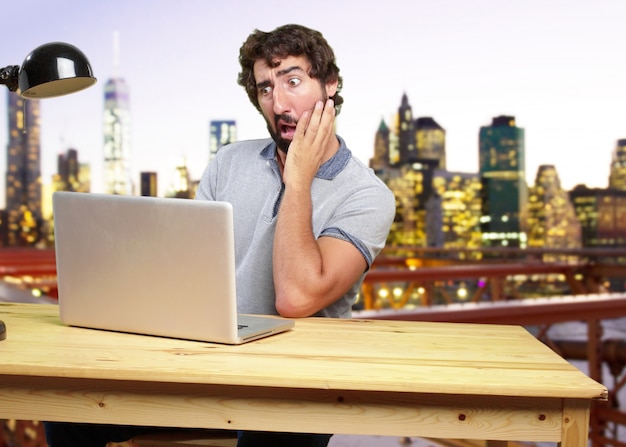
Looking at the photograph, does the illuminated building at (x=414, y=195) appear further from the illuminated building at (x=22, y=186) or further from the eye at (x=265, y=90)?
the eye at (x=265, y=90)

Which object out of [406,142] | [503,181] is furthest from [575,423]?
[406,142]

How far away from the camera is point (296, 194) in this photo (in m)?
1.59

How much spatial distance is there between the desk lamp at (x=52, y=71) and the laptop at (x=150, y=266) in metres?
0.22

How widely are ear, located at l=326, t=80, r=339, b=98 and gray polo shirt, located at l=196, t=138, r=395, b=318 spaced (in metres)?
0.16

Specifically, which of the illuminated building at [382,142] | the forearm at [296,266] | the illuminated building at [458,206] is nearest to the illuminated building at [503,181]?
the illuminated building at [458,206]

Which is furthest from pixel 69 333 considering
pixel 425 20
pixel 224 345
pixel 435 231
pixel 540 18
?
pixel 435 231

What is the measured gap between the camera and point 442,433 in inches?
39.7

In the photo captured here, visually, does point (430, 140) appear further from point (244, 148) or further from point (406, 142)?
point (244, 148)

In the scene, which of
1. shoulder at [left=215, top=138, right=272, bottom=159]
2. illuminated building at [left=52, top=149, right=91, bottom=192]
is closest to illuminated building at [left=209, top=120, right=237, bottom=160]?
shoulder at [left=215, top=138, right=272, bottom=159]

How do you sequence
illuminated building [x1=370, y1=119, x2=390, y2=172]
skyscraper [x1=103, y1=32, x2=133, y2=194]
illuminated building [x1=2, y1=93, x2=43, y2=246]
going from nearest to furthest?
illuminated building [x1=2, y1=93, x2=43, y2=246]
skyscraper [x1=103, y1=32, x2=133, y2=194]
illuminated building [x1=370, y1=119, x2=390, y2=172]

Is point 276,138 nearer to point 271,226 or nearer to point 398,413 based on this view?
point 271,226

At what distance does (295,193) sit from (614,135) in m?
17.9

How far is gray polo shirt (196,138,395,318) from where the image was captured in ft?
5.40

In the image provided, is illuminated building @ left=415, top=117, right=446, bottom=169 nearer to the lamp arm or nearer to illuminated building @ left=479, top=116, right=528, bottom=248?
illuminated building @ left=479, top=116, right=528, bottom=248
